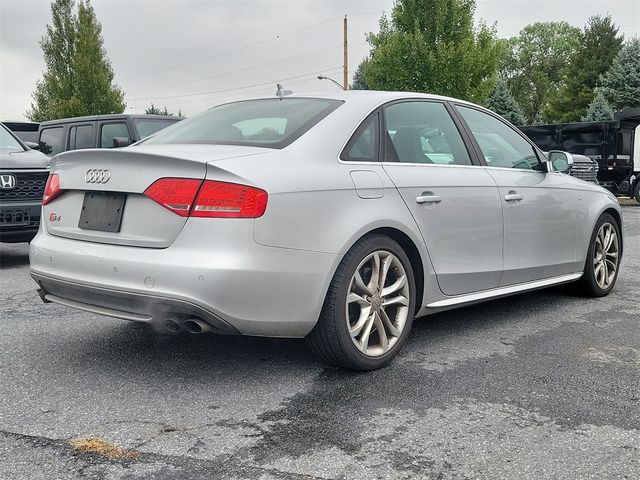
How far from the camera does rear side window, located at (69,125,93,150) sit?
10438mm

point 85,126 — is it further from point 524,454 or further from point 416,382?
point 524,454

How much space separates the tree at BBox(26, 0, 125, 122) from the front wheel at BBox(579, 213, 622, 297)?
3245 cm

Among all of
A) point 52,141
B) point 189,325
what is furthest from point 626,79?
point 189,325

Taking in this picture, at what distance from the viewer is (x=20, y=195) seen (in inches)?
300

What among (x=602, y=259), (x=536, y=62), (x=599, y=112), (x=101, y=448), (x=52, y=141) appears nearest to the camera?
(x=101, y=448)

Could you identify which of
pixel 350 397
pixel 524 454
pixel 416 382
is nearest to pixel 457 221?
pixel 416 382

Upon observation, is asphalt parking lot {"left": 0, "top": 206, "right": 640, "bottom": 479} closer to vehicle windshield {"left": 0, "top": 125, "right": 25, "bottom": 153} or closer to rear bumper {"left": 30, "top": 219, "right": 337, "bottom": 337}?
rear bumper {"left": 30, "top": 219, "right": 337, "bottom": 337}

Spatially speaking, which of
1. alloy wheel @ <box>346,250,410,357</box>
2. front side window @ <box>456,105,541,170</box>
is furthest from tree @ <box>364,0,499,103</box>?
alloy wheel @ <box>346,250,410,357</box>

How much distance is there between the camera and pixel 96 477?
250cm

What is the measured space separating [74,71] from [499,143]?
36402 millimetres

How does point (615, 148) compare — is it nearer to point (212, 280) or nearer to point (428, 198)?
point (428, 198)

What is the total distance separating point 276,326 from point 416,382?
2.55 feet

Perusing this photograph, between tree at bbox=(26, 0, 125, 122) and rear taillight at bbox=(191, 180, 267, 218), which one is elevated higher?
tree at bbox=(26, 0, 125, 122)

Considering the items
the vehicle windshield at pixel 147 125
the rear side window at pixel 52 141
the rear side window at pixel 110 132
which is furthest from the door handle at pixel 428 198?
the rear side window at pixel 52 141
